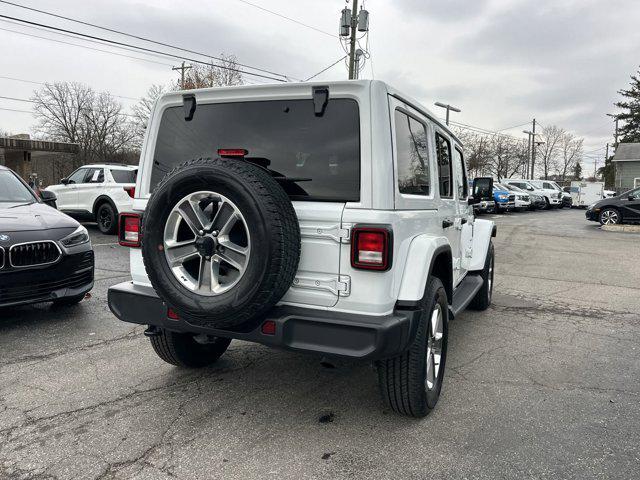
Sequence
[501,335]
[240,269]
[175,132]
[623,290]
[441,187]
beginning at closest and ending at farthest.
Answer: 1. [240,269]
2. [175,132]
3. [441,187]
4. [501,335]
5. [623,290]

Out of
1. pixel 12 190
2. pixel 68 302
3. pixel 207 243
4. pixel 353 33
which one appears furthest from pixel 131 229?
pixel 353 33

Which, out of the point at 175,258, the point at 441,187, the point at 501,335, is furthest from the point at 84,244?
the point at 501,335

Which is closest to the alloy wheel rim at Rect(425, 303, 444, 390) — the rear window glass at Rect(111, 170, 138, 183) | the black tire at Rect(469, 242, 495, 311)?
the black tire at Rect(469, 242, 495, 311)

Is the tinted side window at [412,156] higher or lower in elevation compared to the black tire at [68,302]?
higher

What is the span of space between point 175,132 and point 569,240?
537 inches

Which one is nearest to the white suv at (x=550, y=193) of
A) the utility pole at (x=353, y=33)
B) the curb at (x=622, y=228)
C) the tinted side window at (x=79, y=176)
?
the curb at (x=622, y=228)

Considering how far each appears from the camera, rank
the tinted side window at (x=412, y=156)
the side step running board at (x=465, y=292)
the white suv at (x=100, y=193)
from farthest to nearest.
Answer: the white suv at (x=100, y=193) < the side step running board at (x=465, y=292) < the tinted side window at (x=412, y=156)

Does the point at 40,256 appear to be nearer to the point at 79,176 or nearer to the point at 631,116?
the point at 79,176

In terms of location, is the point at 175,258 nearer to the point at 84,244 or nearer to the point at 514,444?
the point at 514,444

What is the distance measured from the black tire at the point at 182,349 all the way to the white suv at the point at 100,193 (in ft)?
28.8

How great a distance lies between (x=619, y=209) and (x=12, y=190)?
19345 mm

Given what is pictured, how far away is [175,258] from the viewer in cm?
277

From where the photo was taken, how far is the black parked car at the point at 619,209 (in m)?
18.2

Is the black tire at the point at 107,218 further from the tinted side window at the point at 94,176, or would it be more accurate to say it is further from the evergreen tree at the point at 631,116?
the evergreen tree at the point at 631,116
